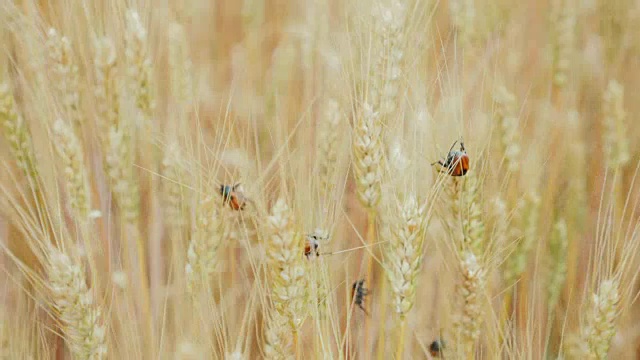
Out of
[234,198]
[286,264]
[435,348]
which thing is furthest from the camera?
[435,348]

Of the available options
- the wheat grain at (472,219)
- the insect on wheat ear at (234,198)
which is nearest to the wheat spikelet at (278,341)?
the insect on wheat ear at (234,198)

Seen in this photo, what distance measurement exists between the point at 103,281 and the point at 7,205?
27 cm

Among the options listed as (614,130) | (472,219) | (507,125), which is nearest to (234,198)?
(472,219)

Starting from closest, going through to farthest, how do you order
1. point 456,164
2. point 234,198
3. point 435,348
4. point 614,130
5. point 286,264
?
point 286,264, point 456,164, point 234,198, point 435,348, point 614,130

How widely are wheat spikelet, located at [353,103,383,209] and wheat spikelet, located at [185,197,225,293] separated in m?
0.26

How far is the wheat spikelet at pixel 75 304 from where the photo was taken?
111 cm

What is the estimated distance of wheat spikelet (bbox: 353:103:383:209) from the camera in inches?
44.2

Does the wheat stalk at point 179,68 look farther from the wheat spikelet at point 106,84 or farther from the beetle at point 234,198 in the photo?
the beetle at point 234,198

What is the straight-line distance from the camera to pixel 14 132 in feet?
4.36

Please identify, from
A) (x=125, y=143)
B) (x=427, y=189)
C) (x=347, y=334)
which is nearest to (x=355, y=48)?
(x=427, y=189)

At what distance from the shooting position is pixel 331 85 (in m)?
1.54

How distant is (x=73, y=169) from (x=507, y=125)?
2.91 feet

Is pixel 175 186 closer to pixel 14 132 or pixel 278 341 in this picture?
pixel 14 132

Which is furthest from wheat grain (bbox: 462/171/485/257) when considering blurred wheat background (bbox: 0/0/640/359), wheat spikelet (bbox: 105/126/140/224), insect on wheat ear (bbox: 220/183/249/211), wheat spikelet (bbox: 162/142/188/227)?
wheat spikelet (bbox: 105/126/140/224)
